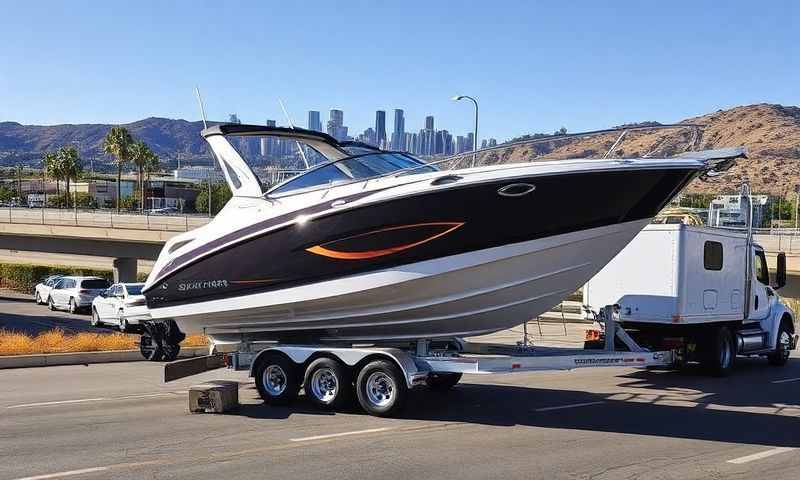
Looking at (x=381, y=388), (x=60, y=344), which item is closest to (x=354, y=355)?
(x=381, y=388)

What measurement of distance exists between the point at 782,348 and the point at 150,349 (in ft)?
43.0

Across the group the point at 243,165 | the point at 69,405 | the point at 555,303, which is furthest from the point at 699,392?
the point at 69,405

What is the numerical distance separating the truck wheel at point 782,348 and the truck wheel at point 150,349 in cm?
1263

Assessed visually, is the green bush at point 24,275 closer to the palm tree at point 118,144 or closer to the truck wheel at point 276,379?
the truck wheel at point 276,379

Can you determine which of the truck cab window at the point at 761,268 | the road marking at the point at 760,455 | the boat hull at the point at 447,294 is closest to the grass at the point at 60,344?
the boat hull at the point at 447,294

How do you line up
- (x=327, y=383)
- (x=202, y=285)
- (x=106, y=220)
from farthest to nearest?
(x=106, y=220)
(x=202, y=285)
(x=327, y=383)

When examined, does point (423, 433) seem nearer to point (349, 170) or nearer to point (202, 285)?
point (349, 170)

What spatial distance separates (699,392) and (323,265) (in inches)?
267

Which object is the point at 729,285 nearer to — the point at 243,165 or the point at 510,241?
the point at 510,241

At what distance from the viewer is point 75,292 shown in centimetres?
3238

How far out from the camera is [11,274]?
46531 millimetres

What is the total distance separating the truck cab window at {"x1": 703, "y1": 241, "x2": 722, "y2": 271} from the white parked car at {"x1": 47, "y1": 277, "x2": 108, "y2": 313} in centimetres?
2317

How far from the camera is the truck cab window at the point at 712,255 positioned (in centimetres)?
1529

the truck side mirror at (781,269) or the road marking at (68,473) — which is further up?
the truck side mirror at (781,269)
